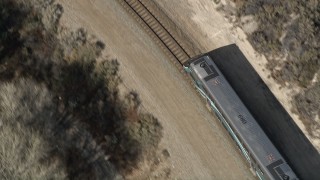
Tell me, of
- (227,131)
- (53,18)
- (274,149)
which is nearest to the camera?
(274,149)

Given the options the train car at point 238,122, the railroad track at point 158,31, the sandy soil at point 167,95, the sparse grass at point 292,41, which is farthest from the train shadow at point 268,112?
the sandy soil at point 167,95

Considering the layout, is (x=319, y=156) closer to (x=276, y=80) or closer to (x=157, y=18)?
(x=276, y=80)

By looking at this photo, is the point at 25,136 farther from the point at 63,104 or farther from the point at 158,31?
the point at 158,31

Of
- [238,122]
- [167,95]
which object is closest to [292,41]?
[238,122]

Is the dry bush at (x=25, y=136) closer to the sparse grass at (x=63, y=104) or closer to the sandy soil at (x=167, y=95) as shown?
the sparse grass at (x=63, y=104)

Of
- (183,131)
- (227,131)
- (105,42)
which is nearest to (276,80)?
(227,131)

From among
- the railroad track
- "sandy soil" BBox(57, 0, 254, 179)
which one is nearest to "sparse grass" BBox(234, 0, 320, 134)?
the railroad track
